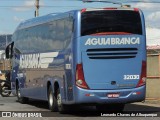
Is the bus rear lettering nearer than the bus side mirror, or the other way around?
the bus rear lettering

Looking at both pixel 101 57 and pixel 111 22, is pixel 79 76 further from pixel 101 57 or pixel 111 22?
pixel 111 22

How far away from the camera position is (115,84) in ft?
50.9

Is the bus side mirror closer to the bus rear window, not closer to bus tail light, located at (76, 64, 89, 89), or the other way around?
the bus rear window

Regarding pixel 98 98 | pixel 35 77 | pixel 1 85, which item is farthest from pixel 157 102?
pixel 1 85

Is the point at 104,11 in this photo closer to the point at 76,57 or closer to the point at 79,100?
the point at 76,57

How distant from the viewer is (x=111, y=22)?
611 inches

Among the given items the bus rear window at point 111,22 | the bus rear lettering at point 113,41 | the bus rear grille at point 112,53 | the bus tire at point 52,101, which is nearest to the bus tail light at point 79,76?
the bus rear grille at point 112,53

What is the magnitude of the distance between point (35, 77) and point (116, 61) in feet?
18.3

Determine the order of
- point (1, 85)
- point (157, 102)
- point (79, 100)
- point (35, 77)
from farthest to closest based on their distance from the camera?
1. point (1, 85)
2. point (157, 102)
3. point (35, 77)
4. point (79, 100)

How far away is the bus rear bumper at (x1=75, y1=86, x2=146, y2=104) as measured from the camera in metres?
15.2

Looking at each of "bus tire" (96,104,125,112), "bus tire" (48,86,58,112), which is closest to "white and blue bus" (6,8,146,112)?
"bus tire" (48,86,58,112)

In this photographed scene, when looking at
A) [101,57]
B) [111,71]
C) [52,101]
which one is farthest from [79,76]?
[52,101]

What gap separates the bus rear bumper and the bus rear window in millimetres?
1851

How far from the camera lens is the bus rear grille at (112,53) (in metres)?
15.4
